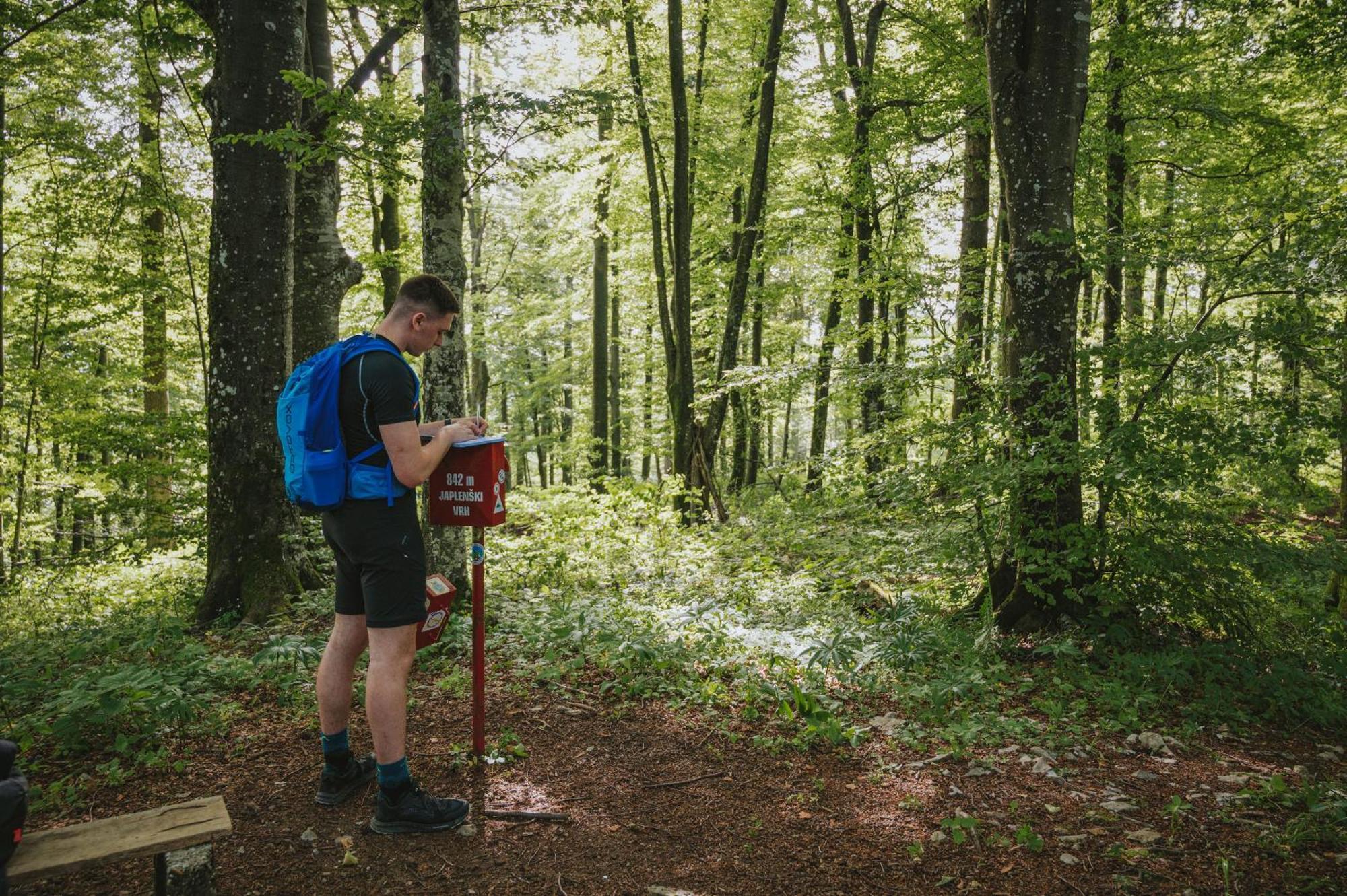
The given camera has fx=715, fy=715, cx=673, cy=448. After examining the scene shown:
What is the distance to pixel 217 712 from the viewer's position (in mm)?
4121

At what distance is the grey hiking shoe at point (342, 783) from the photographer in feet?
10.8

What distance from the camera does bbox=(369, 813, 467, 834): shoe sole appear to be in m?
3.07

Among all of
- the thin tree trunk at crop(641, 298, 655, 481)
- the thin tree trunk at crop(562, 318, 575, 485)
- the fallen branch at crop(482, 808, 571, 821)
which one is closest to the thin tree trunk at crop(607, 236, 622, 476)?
the thin tree trunk at crop(641, 298, 655, 481)

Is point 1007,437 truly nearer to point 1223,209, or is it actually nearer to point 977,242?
point 1223,209

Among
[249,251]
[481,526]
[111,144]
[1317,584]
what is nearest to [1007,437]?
[1317,584]

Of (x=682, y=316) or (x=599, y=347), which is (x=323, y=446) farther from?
(x=599, y=347)

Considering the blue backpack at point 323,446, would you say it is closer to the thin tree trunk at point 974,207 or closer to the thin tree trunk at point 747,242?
the thin tree trunk at point 974,207

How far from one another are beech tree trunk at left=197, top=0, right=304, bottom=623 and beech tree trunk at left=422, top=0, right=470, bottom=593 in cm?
132

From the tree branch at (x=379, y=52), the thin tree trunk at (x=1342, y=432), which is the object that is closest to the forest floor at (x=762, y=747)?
the thin tree trunk at (x=1342, y=432)

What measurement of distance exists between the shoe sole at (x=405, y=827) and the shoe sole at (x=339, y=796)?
0.98 ft

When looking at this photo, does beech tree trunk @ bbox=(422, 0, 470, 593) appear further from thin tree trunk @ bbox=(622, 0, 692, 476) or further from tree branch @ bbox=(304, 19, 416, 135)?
thin tree trunk @ bbox=(622, 0, 692, 476)

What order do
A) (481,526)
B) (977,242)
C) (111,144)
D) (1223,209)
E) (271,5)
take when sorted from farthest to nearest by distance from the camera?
(977,242)
(111,144)
(271,5)
(1223,209)
(481,526)

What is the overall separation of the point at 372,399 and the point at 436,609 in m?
1.17

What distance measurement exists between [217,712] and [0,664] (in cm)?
190
